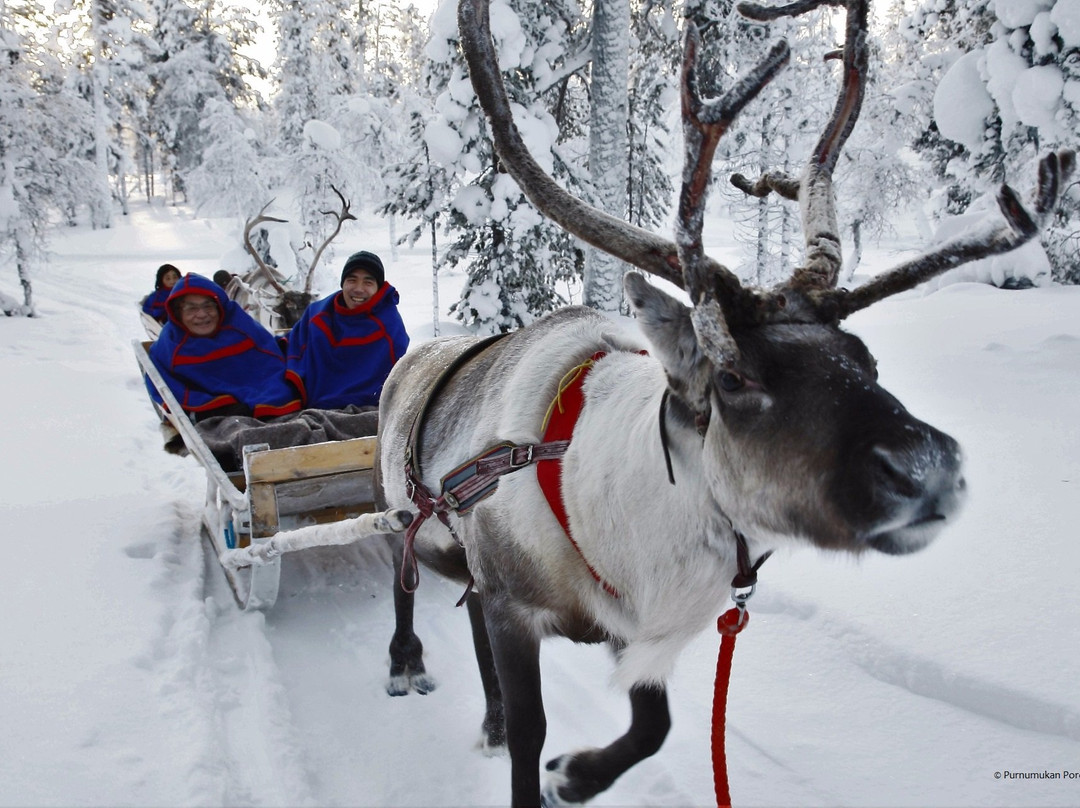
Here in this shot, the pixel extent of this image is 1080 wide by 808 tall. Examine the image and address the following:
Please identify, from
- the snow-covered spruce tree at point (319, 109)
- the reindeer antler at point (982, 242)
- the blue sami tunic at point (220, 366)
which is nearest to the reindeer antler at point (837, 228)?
the reindeer antler at point (982, 242)

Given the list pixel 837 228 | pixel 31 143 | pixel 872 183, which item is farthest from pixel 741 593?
pixel 872 183

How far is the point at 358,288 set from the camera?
5195 mm

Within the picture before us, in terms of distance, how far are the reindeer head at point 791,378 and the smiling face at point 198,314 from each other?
393cm

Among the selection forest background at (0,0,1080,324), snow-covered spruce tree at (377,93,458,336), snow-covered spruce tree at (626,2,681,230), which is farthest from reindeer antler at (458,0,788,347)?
snow-covered spruce tree at (626,2,681,230)

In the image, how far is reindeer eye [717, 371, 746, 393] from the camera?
158 centimetres

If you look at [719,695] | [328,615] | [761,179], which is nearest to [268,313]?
[328,615]

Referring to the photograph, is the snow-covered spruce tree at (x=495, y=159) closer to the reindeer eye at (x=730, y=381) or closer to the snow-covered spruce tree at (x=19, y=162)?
the reindeer eye at (x=730, y=381)

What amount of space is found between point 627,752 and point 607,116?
926cm

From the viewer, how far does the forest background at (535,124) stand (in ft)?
33.5

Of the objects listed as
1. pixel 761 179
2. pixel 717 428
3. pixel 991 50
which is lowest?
pixel 717 428

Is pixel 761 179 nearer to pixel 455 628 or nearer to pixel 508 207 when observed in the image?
pixel 455 628

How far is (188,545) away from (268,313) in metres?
4.01

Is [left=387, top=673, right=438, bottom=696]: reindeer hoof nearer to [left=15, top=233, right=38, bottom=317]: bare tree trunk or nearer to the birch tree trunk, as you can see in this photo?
the birch tree trunk

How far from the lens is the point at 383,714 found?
3266 mm
